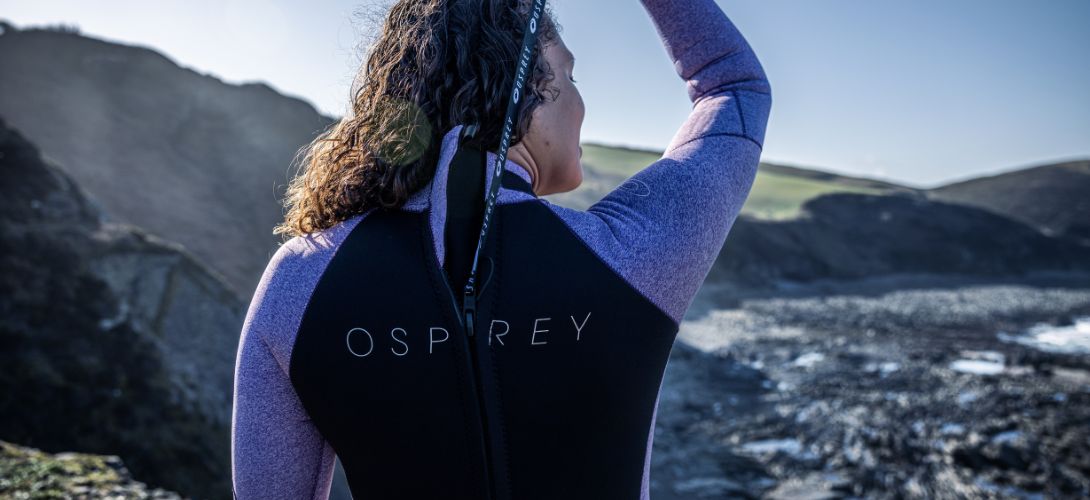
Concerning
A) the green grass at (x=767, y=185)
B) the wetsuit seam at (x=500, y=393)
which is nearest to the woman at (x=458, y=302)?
the wetsuit seam at (x=500, y=393)

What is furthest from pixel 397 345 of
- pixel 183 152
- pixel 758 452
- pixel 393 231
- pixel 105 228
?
pixel 183 152

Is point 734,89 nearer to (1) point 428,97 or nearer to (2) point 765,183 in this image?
(1) point 428,97

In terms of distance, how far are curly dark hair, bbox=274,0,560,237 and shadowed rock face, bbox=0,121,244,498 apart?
5819 mm

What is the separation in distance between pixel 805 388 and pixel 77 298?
13.5 metres

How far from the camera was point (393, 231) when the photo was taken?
1007 millimetres

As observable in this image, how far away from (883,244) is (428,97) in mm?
48961

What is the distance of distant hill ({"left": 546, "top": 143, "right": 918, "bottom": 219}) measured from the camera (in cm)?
4138

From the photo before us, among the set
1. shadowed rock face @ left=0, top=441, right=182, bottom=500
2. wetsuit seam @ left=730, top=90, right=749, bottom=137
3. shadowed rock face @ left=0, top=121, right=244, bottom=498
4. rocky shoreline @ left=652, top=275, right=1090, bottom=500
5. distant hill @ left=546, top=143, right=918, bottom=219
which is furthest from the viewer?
distant hill @ left=546, top=143, right=918, bottom=219

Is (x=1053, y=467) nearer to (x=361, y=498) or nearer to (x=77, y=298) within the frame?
(x=361, y=498)

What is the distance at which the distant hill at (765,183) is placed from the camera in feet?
136

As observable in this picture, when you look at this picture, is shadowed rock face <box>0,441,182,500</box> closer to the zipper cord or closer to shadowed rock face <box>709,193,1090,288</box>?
A: the zipper cord

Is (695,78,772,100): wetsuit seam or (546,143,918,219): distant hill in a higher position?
(695,78,772,100): wetsuit seam

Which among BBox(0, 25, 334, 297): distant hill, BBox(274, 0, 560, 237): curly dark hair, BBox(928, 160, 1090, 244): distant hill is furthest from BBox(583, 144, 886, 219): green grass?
BBox(274, 0, 560, 237): curly dark hair

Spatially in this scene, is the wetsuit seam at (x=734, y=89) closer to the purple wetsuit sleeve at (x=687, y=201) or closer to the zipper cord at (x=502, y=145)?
the purple wetsuit sleeve at (x=687, y=201)
